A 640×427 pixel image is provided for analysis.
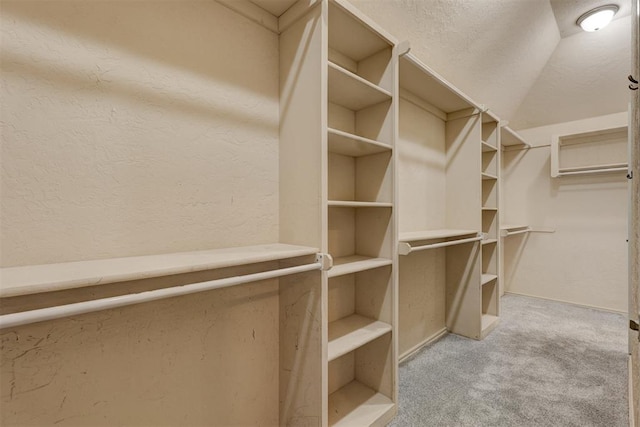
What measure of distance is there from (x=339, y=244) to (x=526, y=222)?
345 cm

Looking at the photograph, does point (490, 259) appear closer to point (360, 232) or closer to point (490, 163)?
point (490, 163)

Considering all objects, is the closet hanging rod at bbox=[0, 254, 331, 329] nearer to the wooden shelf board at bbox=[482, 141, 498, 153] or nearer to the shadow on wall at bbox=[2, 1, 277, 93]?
the shadow on wall at bbox=[2, 1, 277, 93]

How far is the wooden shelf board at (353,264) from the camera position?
1.31 meters

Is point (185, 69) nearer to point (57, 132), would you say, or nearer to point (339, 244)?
point (57, 132)

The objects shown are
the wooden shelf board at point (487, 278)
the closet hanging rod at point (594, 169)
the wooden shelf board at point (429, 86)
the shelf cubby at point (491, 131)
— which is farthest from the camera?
the closet hanging rod at point (594, 169)

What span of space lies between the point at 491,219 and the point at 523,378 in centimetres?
152

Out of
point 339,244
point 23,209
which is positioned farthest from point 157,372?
point 339,244

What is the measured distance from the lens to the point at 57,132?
876mm

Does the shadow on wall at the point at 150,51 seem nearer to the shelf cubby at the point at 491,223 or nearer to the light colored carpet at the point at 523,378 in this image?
the light colored carpet at the point at 523,378

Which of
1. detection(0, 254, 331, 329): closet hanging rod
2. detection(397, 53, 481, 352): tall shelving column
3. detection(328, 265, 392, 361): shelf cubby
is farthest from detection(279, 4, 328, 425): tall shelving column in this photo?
detection(397, 53, 481, 352): tall shelving column

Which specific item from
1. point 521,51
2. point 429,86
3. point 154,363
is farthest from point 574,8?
point 154,363

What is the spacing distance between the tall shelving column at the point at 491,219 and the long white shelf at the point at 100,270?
267cm

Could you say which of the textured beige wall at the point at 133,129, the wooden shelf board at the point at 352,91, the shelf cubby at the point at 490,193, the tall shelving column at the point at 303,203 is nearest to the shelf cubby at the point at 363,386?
the tall shelving column at the point at 303,203

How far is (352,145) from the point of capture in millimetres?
1490
